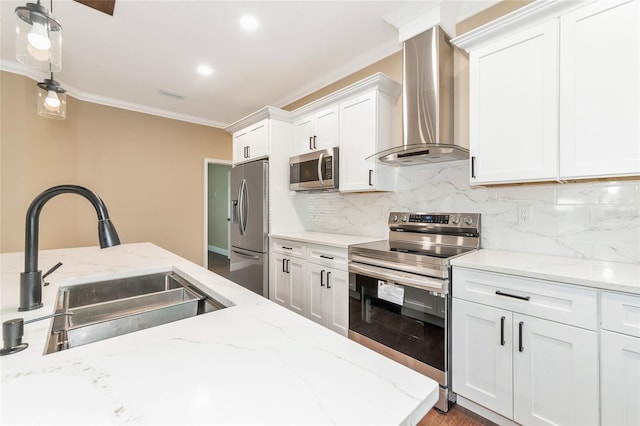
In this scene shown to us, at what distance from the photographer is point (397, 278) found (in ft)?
6.28

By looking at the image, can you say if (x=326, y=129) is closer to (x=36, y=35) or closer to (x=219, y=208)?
(x=36, y=35)

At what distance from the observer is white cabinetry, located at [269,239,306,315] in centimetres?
278

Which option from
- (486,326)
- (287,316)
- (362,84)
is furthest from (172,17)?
(486,326)

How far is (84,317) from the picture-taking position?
1.11m

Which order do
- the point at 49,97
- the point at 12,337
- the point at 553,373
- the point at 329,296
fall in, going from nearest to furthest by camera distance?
the point at 12,337 < the point at 553,373 < the point at 49,97 < the point at 329,296

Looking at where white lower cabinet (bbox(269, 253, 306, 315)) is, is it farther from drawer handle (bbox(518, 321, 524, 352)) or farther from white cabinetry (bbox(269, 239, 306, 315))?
drawer handle (bbox(518, 321, 524, 352))

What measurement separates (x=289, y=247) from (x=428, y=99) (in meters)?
1.85

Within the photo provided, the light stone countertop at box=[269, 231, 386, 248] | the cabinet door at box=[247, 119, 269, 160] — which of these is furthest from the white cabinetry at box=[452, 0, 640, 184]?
the cabinet door at box=[247, 119, 269, 160]

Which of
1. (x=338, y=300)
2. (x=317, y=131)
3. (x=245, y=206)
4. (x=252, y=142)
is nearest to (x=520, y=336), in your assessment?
(x=338, y=300)

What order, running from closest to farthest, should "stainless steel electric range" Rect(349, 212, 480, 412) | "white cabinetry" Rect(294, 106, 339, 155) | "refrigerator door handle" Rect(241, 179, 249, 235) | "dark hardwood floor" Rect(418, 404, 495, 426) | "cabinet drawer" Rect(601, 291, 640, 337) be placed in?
"cabinet drawer" Rect(601, 291, 640, 337) < "dark hardwood floor" Rect(418, 404, 495, 426) < "stainless steel electric range" Rect(349, 212, 480, 412) < "white cabinetry" Rect(294, 106, 339, 155) < "refrigerator door handle" Rect(241, 179, 249, 235)

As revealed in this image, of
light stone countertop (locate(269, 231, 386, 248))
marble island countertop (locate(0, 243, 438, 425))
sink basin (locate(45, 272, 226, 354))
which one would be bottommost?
sink basin (locate(45, 272, 226, 354))

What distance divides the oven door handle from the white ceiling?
1950 mm

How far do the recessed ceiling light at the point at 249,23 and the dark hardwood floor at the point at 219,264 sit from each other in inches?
159

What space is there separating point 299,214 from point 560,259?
2.52 meters
